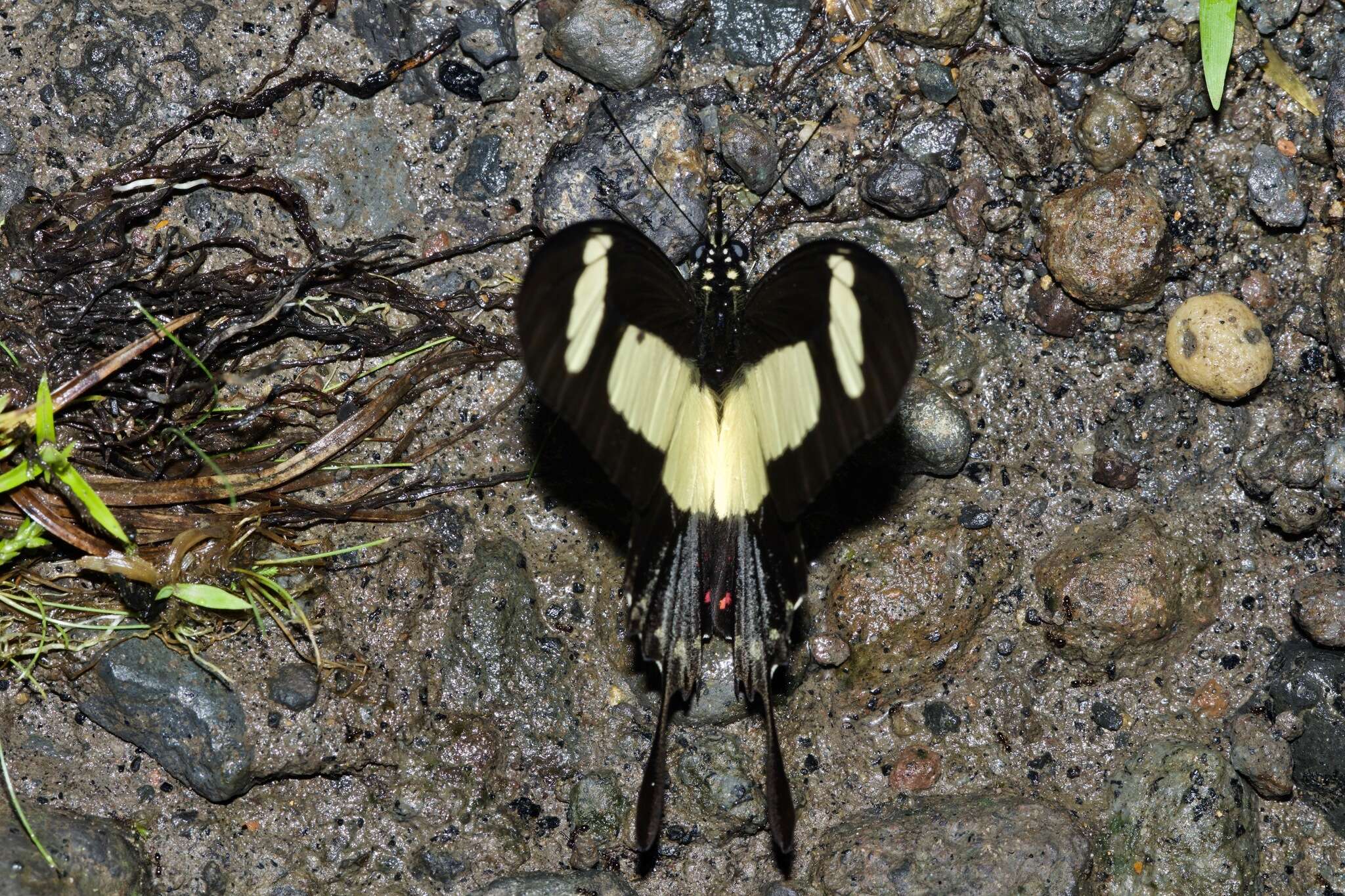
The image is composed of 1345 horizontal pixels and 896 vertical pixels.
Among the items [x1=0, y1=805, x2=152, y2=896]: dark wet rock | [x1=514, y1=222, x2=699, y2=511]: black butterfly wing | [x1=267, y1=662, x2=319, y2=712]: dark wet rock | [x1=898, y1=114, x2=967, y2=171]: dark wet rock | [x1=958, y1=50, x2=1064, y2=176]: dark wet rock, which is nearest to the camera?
[x1=514, y1=222, x2=699, y2=511]: black butterfly wing

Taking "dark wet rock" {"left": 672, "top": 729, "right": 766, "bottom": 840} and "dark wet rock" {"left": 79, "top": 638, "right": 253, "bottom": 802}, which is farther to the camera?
"dark wet rock" {"left": 672, "top": 729, "right": 766, "bottom": 840}

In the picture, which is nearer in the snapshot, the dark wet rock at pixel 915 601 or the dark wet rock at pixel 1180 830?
the dark wet rock at pixel 1180 830

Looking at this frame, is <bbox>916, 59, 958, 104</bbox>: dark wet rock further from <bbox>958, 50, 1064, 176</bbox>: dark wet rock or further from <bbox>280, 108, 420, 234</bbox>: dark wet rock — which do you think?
<bbox>280, 108, 420, 234</bbox>: dark wet rock

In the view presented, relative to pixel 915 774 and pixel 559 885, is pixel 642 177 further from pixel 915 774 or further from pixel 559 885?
pixel 559 885

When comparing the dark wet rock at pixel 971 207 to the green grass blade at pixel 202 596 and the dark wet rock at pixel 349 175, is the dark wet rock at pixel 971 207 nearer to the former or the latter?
the dark wet rock at pixel 349 175

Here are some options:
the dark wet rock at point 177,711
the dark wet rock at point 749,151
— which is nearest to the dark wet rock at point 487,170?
the dark wet rock at point 749,151

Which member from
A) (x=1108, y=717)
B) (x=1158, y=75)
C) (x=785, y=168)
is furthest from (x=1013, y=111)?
(x=1108, y=717)

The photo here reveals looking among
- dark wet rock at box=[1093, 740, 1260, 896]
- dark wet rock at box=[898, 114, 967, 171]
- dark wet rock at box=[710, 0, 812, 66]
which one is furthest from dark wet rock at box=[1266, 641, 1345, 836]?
dark wet rock at box=[710, 0, 812, 66]
